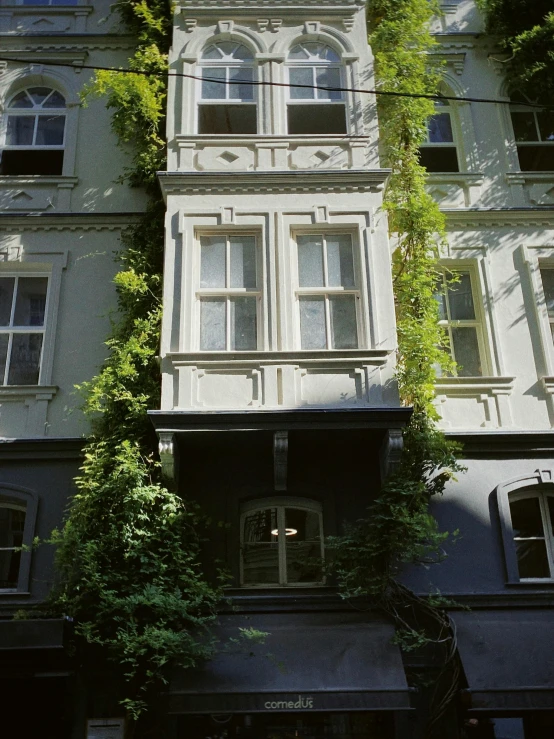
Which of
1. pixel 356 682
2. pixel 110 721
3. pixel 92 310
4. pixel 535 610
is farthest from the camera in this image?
pixel 92 310

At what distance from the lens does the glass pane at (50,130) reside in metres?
13.1

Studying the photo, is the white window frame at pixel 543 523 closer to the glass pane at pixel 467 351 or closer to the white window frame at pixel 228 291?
the glass pane at pixel 467 351

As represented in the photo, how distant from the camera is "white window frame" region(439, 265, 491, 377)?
11.4 m

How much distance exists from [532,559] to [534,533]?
354 mm

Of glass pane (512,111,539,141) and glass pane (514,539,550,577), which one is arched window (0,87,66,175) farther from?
glass pane (514,539,550,577)

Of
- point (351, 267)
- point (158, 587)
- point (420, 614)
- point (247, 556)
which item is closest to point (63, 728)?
point (158, 587)

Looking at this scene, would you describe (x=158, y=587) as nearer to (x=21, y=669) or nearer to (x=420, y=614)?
(x=21, y=669)

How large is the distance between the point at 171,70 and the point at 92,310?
3915 mm

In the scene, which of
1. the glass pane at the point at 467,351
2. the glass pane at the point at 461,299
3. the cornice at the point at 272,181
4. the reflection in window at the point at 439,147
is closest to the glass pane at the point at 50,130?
the cornice at the point at 272,181

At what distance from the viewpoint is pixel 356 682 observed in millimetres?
8641

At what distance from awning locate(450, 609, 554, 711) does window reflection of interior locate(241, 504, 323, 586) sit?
6.36ft

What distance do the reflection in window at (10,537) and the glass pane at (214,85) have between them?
6.68 m

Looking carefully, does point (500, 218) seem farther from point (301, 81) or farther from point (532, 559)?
point (532, 559)

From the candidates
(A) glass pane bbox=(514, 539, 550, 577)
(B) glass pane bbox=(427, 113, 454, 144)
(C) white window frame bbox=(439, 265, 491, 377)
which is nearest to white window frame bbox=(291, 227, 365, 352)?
(C) white window frame bbox=(439, 265, 491, 377)
